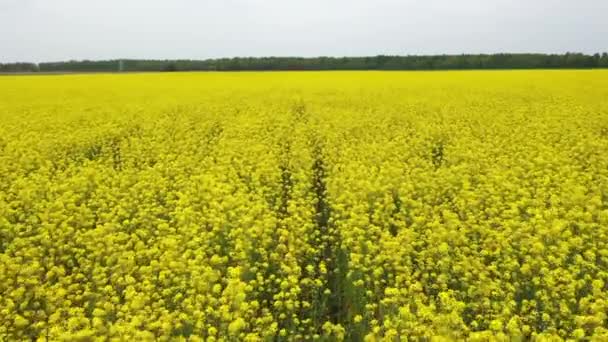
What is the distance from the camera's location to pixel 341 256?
6.53m

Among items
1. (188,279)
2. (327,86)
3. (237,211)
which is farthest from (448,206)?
(327,86)

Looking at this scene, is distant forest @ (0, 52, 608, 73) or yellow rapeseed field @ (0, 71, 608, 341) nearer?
yellow rapeseed field @ (0, 71, 608, 341)

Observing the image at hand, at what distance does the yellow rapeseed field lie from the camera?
15.0ft

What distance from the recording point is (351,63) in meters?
60.6

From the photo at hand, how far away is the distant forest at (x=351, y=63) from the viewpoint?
2092 inches

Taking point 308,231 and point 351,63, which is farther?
point 351,63

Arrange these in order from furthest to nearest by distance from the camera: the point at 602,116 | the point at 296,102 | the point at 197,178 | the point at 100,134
Answer: the point at 296,102 → the point at 602,116 → the point at 100,134 → the point at 197,178

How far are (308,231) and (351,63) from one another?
182ft

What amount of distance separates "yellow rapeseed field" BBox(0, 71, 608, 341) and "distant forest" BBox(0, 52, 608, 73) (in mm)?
42783

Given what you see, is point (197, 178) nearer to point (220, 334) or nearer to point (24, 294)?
point (24, 294)

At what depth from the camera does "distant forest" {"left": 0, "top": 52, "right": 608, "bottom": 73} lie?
5312 cm

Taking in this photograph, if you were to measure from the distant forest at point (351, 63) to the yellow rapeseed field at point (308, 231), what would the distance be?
42783 mm

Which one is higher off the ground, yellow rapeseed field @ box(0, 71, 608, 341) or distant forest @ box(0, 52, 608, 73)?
distant forest @ box(0, 52, 608, 73)

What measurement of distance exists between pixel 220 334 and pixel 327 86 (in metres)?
22.6
